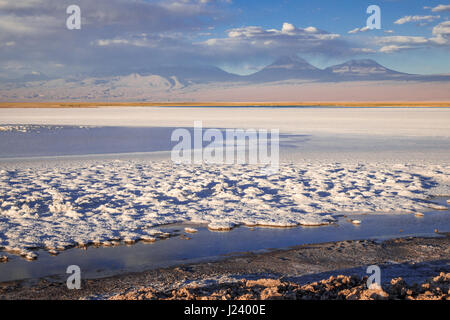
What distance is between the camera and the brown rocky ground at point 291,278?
342cm

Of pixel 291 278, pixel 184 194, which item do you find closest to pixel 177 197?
pixel 184 194

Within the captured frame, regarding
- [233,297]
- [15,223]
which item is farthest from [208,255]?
[15,223]

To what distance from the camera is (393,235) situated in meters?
5.38

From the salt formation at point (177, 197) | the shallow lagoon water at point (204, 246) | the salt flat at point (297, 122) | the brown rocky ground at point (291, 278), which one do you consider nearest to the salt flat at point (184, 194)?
the salt formation at point (177, 197)

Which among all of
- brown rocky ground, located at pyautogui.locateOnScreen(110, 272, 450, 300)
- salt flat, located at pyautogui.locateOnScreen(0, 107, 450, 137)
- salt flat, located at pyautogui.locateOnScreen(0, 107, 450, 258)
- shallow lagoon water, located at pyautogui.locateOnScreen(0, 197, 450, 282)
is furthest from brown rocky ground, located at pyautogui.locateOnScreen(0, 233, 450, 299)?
salt flat, located at pyautogui.locateOnScreen(0, 107, 450, 137)

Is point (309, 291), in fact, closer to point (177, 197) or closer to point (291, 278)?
point (291, 278)

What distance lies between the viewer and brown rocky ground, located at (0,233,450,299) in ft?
11.2

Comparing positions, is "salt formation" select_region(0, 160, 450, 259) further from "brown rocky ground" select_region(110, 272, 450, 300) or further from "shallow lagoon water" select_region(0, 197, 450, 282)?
"brown rocky ground" select_region(110, 272, 450, 300)

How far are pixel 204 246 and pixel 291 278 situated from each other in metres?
1.35

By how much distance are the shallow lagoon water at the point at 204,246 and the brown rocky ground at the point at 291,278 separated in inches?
8.0

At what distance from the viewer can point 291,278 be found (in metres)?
3.98

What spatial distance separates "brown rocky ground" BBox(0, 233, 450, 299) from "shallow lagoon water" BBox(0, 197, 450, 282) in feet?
0.67
